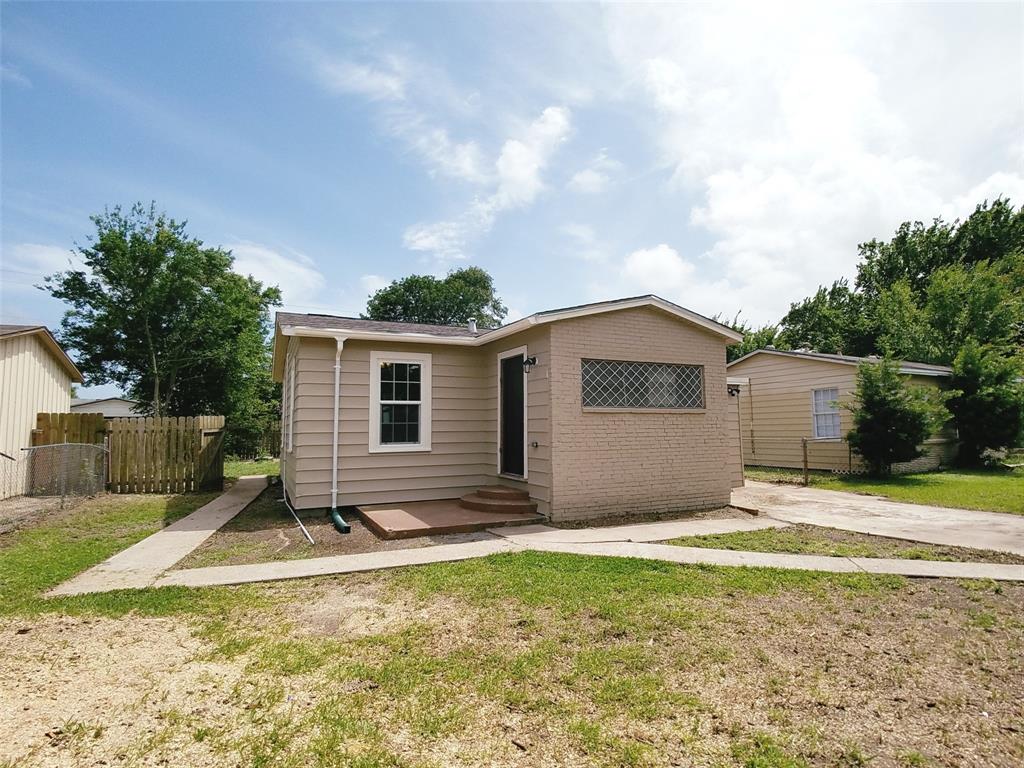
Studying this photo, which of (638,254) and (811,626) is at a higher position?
(638,254)

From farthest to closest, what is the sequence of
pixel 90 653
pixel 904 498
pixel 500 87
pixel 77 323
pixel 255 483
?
pixel 77 323, pixel 255 483, pixel 904 498, pixel 500 87, pixel 90 653

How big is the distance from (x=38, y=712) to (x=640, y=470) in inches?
280

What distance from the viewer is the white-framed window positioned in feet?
28.1

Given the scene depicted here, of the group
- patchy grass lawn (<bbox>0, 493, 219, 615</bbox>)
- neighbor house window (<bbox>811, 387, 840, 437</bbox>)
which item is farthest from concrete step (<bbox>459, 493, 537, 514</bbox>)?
neighbor house window (<bbox>811, 387, 840, 437</bbox>)

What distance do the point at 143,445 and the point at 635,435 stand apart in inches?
396

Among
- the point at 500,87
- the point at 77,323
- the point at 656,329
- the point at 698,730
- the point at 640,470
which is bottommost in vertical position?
the point at 698,730

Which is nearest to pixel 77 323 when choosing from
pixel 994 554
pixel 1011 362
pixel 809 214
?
pixel 809 214

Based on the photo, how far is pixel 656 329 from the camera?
866 cm

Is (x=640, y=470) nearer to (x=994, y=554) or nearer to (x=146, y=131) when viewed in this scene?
(x=994, y=554)

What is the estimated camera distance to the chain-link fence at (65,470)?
33.1ft

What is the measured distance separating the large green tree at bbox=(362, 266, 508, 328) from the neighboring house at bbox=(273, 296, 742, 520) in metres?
35.5

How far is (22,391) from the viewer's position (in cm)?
1089

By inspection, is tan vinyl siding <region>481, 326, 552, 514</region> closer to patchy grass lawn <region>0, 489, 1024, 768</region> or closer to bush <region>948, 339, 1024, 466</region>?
patchy grass lawn <region>0, 489, 1024, 768</region>

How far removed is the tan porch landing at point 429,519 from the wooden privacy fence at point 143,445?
5.60 metres
